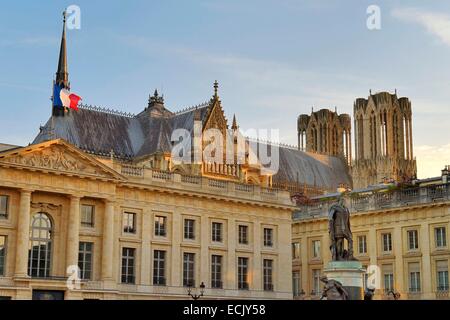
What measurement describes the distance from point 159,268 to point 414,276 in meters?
19.7

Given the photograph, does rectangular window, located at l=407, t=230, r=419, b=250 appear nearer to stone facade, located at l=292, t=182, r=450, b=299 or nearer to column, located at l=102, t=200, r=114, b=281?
stone facade, located at l=292, t=182, r=450, b=299

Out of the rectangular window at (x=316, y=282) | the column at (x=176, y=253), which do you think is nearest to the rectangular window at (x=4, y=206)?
the column at (x=176, y=253)

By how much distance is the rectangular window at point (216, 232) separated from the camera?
189 feet

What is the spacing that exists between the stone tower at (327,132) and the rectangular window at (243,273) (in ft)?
208

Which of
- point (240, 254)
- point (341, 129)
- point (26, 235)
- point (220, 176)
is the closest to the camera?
point (26, 235)

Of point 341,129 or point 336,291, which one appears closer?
point 336,291

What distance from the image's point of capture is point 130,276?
52844 mm

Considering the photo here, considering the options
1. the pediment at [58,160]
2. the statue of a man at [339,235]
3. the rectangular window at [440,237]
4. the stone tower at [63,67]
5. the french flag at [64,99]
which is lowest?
the statue of a man at [339,235]

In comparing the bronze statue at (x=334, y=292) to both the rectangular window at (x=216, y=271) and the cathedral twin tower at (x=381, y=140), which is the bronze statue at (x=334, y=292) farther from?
the cathedral twin tower at (x=381, y=140)

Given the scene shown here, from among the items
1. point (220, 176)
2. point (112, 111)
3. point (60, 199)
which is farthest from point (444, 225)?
point (112, 111)

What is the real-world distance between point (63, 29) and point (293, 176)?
31610 mm

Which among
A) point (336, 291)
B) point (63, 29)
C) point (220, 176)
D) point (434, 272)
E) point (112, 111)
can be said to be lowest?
point (336, 291)

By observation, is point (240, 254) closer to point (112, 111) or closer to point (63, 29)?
point (112, 111)

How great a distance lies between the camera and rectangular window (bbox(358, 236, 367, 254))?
6481 cm
